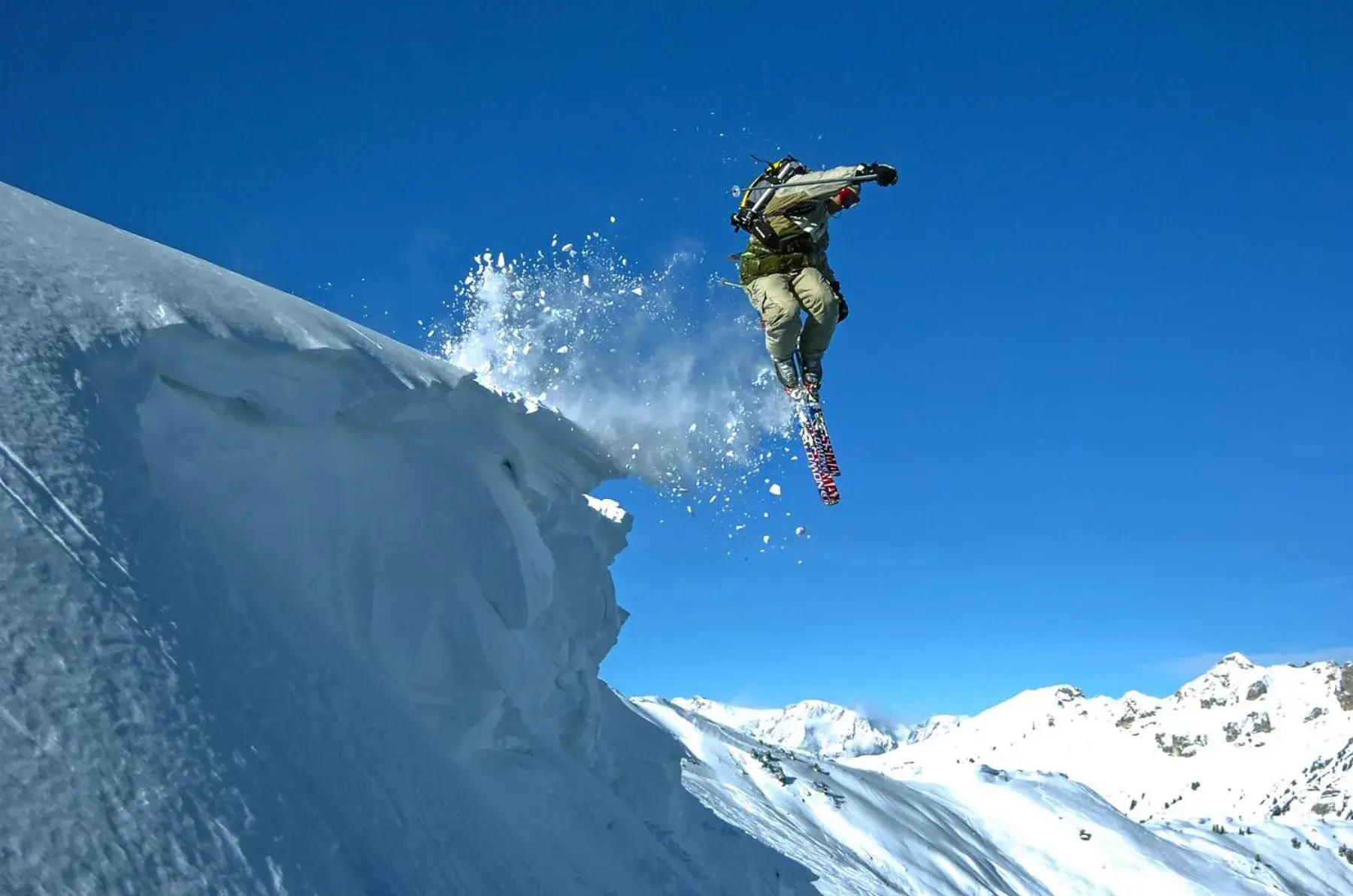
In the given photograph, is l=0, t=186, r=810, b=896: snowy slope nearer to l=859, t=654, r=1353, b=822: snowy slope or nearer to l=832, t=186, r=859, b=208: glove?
l=832, t=186, r=859, b=208: glove

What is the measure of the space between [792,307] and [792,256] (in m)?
0.73

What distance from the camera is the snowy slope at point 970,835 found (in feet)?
68.8

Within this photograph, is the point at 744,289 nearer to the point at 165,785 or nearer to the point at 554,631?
the point at 554,631

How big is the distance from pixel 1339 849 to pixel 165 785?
196 ft

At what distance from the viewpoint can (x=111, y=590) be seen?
15.9 ft

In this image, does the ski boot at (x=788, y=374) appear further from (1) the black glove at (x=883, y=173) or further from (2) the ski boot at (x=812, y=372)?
(1) the black glove at (x=883, y=173)

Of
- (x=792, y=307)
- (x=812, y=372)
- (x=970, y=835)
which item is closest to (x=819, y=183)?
(x=792, y=307)

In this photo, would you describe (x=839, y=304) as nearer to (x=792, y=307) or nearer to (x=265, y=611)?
(x=792, y=307)

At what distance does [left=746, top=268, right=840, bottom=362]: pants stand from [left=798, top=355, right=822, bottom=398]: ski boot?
0.28m

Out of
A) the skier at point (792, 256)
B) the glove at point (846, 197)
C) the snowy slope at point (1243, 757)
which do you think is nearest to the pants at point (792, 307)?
the skier at point (792, 256)

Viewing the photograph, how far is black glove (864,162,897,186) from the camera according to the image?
12250 mm

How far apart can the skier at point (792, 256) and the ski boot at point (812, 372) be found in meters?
0.06

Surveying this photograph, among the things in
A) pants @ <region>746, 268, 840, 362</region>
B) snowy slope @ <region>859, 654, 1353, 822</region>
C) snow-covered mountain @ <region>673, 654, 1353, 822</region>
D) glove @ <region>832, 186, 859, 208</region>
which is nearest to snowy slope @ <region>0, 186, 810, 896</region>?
pants @ <region>746, 268, 840, 362</region>

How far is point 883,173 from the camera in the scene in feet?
40.3
